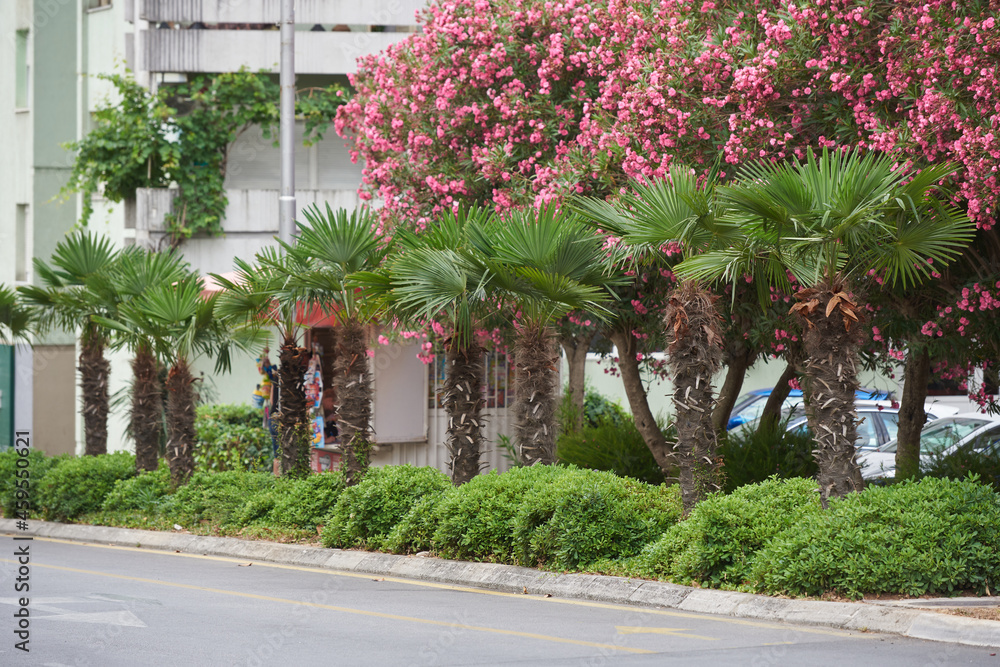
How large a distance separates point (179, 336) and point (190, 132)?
8.78 metres

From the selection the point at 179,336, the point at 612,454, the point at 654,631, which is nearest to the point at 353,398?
the point at 179,336

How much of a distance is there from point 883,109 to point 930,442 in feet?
23.8

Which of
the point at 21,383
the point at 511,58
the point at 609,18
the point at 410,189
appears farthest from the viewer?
the point at 21,383

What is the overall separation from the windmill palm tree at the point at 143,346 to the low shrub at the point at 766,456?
7243 millimetres

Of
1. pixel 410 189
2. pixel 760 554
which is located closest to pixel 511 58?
pixel 410 189

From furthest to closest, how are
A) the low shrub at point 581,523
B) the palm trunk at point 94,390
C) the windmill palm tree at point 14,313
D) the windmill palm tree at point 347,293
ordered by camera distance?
the windmill palm tree at point 14,313, the palm trunk at point 94,390, the windmill palm tree at point 347,293, the low shrub at point 581,523

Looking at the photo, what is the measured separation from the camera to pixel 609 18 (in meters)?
14.2

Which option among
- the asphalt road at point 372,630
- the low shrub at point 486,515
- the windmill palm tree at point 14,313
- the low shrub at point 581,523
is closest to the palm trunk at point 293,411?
the low shrub at point 486,515

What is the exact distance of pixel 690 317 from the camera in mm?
11023

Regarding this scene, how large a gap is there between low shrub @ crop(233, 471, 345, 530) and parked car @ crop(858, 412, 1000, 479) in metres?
6.68

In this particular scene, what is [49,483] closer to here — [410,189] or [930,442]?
[410,189]

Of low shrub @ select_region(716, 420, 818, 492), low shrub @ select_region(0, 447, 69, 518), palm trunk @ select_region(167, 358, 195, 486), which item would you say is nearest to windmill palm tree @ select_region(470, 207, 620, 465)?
low shrub @ select_region(716, 420, 818, 492)

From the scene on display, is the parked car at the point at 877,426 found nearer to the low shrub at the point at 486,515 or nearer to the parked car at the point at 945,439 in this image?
the parked car at the point at 945,439

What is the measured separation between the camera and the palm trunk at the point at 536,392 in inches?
484
